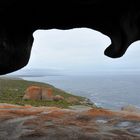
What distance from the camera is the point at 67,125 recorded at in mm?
3984

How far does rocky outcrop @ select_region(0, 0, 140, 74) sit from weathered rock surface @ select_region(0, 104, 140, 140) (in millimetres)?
779

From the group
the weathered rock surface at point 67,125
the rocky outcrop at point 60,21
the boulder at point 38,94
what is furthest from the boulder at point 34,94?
the rocky outcrop at point 60,21

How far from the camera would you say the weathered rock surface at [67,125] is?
12.1 feet

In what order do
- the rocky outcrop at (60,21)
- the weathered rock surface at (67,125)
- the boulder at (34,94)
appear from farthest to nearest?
1. the boulder at (34,94)
2. the weathered rock surface at (67,125)
3. the rocky outcrop at (60,21)

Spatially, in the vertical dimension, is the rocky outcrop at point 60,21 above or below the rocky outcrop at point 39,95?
above

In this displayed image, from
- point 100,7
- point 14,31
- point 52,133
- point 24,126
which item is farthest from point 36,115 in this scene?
point 100,7

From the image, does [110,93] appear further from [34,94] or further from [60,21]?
[60,21]

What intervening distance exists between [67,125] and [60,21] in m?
1.23

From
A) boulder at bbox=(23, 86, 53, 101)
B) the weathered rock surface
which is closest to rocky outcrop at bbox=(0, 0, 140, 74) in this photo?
the weathered rock surface

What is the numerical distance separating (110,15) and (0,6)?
65 cm

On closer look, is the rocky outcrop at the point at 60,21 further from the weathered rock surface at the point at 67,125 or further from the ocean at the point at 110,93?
the ocean at the point at 110,93

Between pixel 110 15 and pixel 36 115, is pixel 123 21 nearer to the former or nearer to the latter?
pixel 110 15

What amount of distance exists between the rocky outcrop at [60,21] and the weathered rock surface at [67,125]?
2.56 ft

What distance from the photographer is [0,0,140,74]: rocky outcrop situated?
2852 mm
